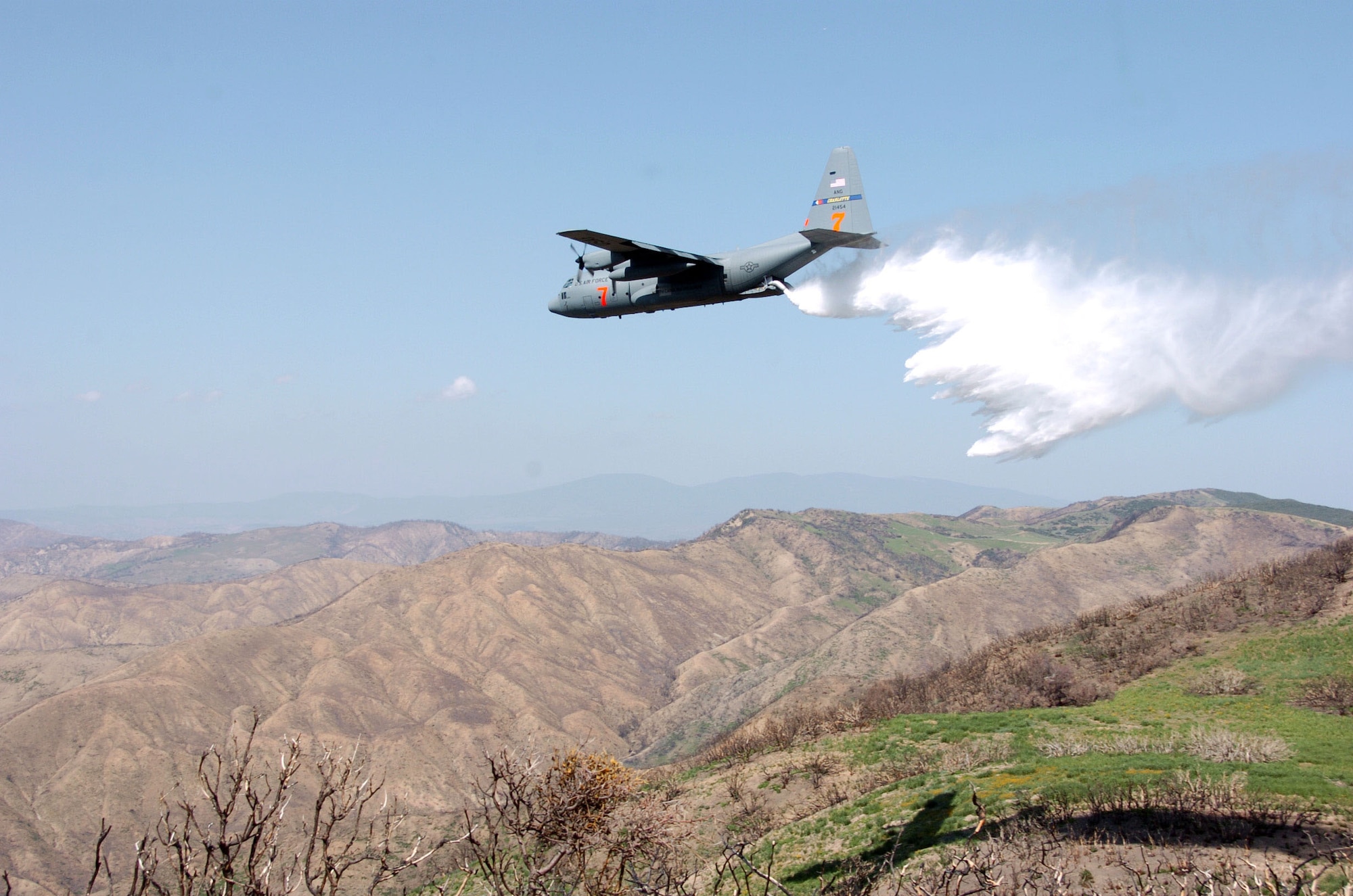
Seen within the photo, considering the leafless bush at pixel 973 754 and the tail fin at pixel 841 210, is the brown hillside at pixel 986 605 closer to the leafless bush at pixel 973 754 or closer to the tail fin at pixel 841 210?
the leafless bush at pixel 973 754

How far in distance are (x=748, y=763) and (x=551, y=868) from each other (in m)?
26.8

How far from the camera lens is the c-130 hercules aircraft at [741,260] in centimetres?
3456

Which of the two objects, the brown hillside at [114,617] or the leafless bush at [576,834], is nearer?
the leafless bush at [576,834]

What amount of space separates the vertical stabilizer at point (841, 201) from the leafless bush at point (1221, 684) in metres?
21.8

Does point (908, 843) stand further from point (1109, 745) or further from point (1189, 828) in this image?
point (1109, 745)

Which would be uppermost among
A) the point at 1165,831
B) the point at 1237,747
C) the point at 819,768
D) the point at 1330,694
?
the point at 1165,831

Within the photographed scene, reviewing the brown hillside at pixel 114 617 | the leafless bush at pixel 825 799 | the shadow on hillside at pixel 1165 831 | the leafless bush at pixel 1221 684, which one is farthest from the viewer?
the brown hillside at pixel 114 617

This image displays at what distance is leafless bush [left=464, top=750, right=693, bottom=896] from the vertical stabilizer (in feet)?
74.2

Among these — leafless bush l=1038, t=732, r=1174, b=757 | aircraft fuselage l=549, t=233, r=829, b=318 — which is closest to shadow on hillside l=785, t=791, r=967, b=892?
leafless bush l=1038, t=732, r=1174, b=757

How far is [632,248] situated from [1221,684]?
27948mm

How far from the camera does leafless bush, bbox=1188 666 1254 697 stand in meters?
31.6

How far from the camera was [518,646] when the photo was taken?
94.1m

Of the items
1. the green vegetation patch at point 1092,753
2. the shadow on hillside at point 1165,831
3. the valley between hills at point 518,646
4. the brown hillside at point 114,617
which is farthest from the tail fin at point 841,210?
the brown hillside at point 114,617

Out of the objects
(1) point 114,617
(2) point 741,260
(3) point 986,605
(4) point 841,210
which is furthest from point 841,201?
(1) point 114,617
